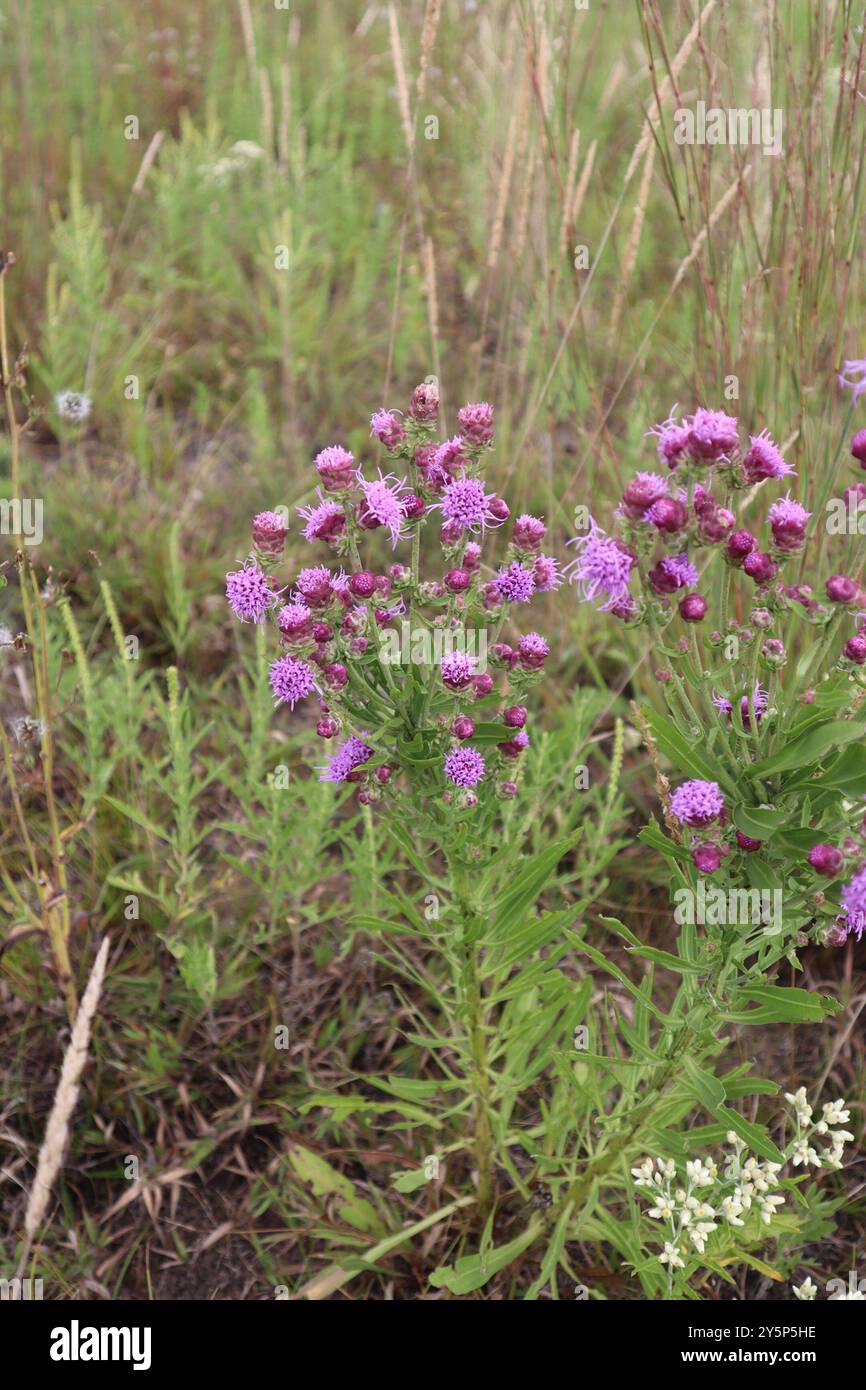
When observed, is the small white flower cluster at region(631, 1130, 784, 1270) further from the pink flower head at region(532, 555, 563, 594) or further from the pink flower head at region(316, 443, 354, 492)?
the pink flower head at region(316, 443, 354, 492)

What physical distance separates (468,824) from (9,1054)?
4.78ft

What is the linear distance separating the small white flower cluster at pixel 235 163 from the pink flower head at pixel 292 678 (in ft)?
10.0

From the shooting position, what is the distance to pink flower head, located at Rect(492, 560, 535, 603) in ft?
6.43

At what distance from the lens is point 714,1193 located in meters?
2.11

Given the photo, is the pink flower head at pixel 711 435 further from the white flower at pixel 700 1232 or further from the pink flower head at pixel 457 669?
the white flower at pixel 700 1232

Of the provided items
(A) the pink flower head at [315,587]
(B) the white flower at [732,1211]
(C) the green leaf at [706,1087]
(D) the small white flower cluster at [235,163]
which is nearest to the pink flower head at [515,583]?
(A) the pink flower head at [315,587]

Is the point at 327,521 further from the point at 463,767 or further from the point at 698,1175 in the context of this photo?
the point at 698,1175

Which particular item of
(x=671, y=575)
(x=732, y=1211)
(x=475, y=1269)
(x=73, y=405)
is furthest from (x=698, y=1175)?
(x=73, y=405)

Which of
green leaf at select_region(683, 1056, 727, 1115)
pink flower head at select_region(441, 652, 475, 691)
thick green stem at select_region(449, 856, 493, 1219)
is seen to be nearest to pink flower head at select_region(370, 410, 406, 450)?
pink flower head at select_region(441, 652, 475, 691)

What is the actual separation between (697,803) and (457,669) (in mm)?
404

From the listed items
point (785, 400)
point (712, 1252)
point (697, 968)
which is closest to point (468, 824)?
point (697, 968)

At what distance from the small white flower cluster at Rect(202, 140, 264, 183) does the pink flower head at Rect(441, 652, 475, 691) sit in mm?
3171

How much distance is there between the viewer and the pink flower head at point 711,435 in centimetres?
162

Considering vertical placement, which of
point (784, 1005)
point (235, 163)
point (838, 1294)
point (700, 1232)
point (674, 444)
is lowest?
point (838, 1294)
